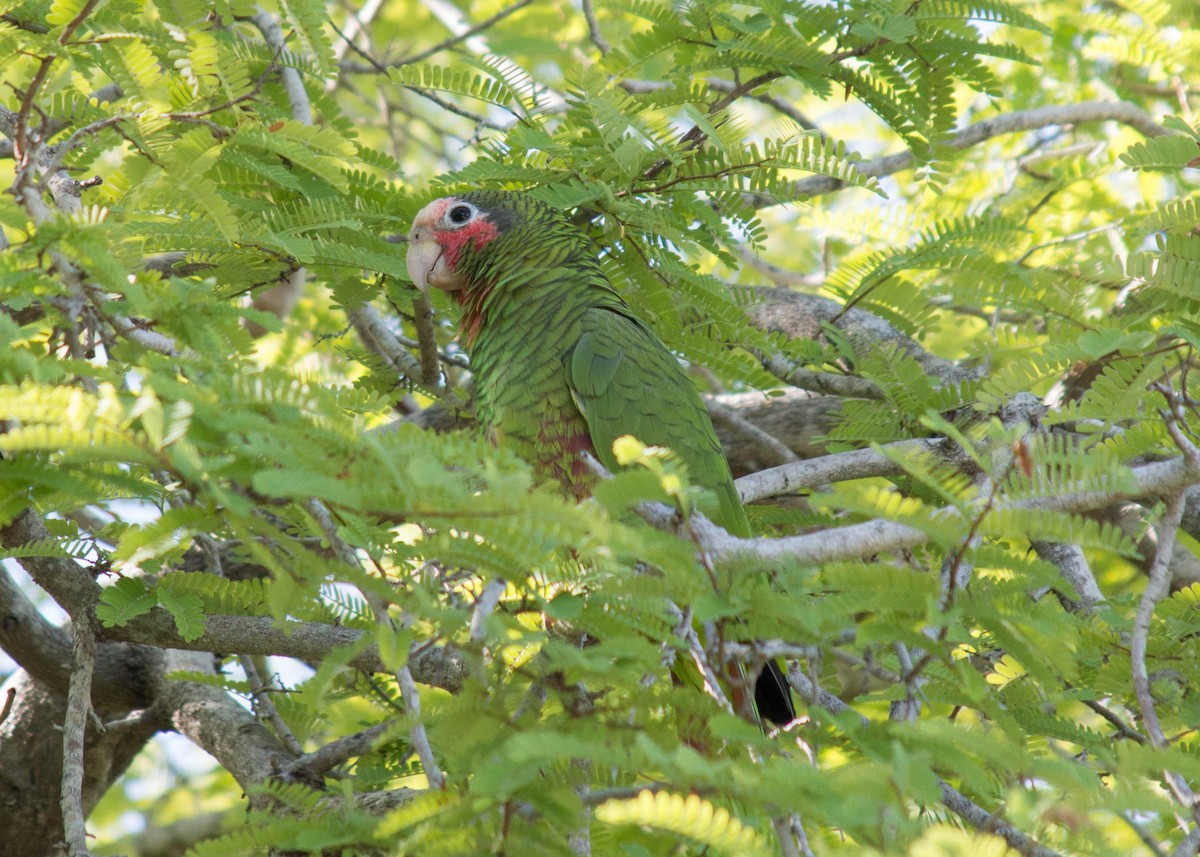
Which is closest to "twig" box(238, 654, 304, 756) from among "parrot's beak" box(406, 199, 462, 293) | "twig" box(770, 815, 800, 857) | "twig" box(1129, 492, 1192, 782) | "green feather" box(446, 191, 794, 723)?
"green feather" box(446, 191, 794, 723)

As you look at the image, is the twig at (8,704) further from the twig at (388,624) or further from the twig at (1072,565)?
the twig at (1072,565)

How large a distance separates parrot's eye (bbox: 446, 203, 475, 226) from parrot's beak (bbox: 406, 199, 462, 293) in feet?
0.15

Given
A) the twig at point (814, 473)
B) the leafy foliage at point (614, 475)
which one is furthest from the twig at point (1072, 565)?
the twig at point (814, 473)

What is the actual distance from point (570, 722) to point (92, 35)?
2.25 meters

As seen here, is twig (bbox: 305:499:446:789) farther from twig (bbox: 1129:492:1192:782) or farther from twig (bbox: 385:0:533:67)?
twig (bbox: 385:0:533:67)

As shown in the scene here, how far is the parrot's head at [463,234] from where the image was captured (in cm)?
393

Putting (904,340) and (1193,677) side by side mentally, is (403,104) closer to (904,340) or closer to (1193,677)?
(904,340)

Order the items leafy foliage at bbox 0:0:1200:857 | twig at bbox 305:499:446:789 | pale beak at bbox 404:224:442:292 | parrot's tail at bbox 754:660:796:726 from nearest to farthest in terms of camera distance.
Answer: leafy foliage at bbox 0:0:1200:857 < twig at bbox 305:499:446:789 < parrot's tail at bbox 754:660:796:726 < pale beak at bbox 404:224:442:292

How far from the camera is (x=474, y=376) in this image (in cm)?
393

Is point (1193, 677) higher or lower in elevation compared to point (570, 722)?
lower

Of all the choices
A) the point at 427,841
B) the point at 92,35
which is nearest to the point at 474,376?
the point at 92,35

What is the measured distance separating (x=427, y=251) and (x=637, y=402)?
1.08 metres

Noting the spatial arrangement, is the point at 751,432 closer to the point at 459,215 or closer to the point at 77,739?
the point at 459,215

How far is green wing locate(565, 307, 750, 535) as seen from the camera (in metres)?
3.44
